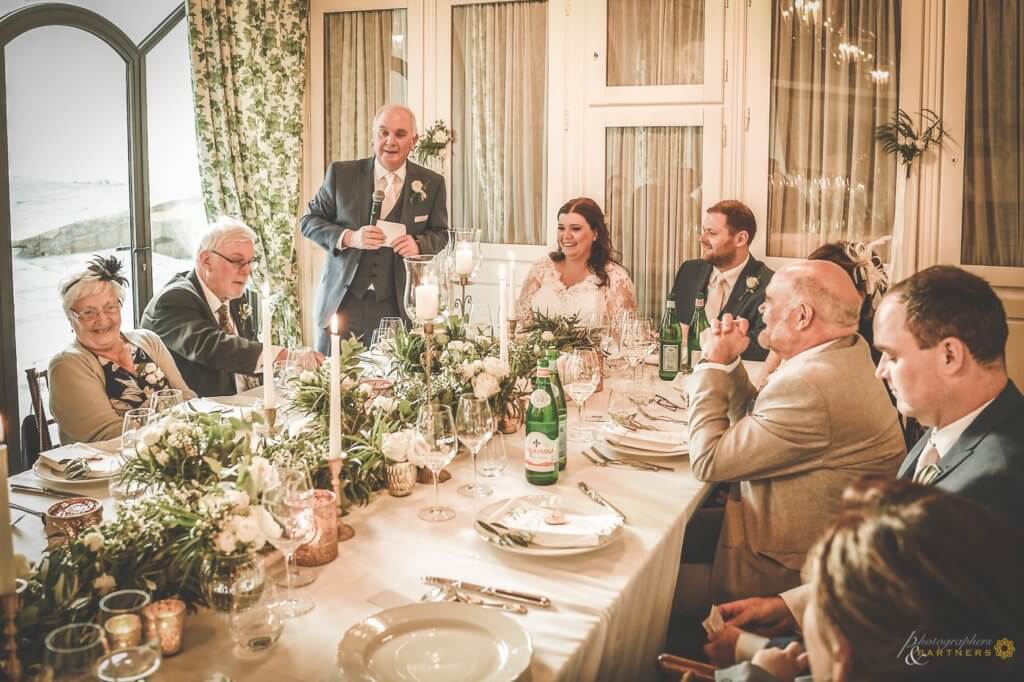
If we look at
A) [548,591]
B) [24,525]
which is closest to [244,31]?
[24,525]

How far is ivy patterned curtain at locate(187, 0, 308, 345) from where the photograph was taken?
5.13 meters

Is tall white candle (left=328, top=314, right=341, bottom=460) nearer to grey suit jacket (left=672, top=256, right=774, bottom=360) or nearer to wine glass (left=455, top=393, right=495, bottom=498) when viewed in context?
wine glass (left=455, top=393, right=495, bottom=498)

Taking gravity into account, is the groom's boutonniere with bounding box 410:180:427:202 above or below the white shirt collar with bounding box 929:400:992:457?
above

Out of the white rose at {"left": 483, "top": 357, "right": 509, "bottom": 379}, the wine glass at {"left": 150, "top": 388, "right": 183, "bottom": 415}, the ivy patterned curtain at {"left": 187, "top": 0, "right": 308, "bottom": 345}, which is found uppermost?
the ivy patterned curtain at {"left": 187, "top": 0, "right": 308, "bottom": 345}

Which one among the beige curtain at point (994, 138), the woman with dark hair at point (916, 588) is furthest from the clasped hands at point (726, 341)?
the beige curtain at point (994, 138)

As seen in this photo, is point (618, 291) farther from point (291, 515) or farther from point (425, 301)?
point (291, 515)

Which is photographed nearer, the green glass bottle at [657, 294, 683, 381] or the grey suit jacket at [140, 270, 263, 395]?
the grey suit jacket at [140, 270, 263, 395]

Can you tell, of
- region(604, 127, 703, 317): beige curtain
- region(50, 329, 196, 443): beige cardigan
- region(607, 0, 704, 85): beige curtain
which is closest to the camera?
region(50, 329, 196, 443): beige cardigan

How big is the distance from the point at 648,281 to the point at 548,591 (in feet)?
12.9

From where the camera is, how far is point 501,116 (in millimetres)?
5457

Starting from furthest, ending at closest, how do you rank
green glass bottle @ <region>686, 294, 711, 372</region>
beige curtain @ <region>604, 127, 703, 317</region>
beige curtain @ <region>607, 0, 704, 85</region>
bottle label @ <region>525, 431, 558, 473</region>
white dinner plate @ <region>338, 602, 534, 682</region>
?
beige curtain @ <region>604, 127, 703, 317</region>, beige curtain @ <region>607, 0, 704, 85</region>, green glass bottle @ <region>686, 294, 711, 372</region>, bottle label @ <region>525, 431, 558, 473</region>, white dinner plate @ <region>338, 602, 534, 682</region>

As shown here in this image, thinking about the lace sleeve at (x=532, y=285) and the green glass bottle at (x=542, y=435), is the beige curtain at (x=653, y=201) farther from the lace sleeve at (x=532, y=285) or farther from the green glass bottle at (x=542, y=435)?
the green glass bottle at (x=542, y=435)

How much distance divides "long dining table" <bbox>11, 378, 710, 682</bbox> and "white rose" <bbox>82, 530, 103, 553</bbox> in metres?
0.18

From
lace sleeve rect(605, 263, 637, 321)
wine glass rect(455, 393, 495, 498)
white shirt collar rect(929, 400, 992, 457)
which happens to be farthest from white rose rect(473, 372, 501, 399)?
lace sleeve rect(605, 263, 637, 321)
